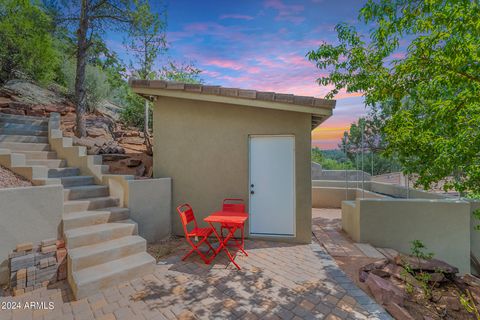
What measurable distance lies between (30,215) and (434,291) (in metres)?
6.77

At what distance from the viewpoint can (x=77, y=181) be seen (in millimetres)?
5293

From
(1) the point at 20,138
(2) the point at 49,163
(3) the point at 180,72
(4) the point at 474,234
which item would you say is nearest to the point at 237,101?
(2) the point at 49,163

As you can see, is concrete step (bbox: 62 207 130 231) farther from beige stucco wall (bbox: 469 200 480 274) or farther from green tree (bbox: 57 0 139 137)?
beige stucco wall (bbox: 469 200 480 274)

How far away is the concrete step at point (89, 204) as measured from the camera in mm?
4441

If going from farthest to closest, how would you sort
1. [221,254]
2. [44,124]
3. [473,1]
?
[44,124]
[221,254]
[473,1]

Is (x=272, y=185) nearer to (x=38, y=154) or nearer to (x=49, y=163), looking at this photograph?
(x=49, y=163)

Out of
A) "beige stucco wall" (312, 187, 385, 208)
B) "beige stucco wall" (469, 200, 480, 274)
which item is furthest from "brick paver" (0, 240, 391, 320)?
"beige stucco wall" (312, 187, 385, 208)

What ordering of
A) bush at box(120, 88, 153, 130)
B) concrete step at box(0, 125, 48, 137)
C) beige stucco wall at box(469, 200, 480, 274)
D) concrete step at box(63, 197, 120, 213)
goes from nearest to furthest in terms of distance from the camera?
concrete step at box(63, 197, 120, 213), beige stucco wall at box(469, 200, 480, 274), concrete step at box(0, 125, 48, 137), bush at box(120, 88, 153, 130)

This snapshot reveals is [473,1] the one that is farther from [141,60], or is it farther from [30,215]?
[141,60]

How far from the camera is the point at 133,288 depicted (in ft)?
10.9

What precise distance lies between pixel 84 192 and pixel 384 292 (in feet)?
19.4

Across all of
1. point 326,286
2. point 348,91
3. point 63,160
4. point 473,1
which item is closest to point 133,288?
A: point 326,286

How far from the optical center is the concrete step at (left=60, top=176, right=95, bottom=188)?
5.10 metres

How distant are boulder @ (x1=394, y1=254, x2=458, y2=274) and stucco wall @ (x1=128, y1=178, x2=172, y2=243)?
5103 mm
